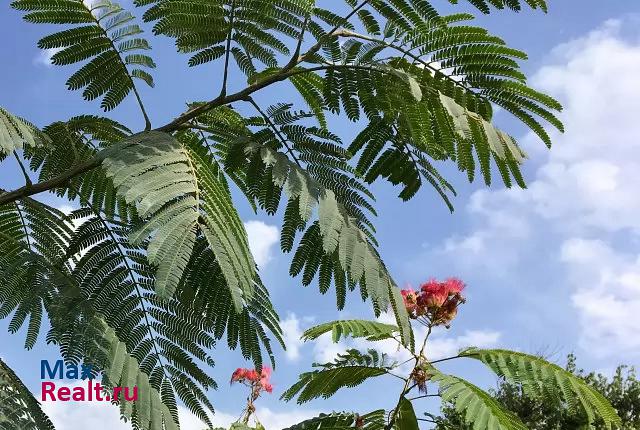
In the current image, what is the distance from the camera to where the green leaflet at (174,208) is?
2.48 metres

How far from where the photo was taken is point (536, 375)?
4109 mm

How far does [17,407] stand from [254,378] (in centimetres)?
353

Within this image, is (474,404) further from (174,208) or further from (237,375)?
(237,375)

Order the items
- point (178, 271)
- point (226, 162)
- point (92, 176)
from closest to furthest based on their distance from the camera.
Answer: point (178, 271), point (226, 162), point (92, 176)

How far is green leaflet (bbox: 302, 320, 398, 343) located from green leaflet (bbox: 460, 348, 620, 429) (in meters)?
0.41

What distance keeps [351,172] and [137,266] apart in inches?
43.7

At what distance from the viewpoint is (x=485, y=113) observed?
150 inches

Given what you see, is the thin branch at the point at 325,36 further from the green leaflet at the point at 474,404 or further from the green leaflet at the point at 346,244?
the green leaflet at the point at 474,404

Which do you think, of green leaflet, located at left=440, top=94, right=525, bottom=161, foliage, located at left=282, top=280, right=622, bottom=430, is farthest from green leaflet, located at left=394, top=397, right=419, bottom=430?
green leaflet, located at left=440, top=94, right=525, bottom=161

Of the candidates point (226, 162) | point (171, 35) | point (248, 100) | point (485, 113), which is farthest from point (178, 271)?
point (485, 113)

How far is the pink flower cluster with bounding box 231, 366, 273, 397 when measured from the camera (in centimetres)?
639

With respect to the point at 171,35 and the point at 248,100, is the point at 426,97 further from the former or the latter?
the point at 171,35

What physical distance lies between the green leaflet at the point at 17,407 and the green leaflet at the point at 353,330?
1562mm

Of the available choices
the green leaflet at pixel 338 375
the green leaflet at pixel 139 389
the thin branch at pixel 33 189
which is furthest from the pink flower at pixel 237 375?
the green leaflet at pixel 139 389
